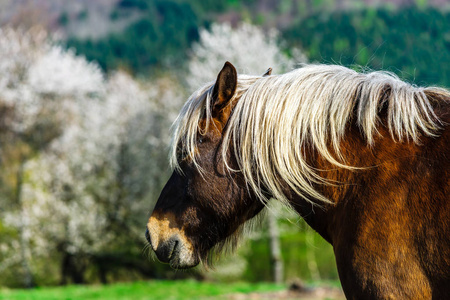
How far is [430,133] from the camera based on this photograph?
2.07 meters

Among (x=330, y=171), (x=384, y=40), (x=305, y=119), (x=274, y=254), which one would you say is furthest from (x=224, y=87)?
(x=274, y=254)

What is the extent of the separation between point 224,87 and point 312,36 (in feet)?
61.8

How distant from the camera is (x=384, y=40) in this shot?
4848mm

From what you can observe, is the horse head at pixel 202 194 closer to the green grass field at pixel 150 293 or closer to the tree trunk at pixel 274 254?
the green grass field at pixel 150 293

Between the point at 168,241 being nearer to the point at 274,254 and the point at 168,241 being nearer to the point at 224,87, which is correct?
the point at 224,87

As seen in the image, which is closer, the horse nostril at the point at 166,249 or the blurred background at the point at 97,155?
the horse nostril at the point at 166,249

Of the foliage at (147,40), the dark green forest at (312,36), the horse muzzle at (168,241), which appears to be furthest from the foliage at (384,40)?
the foliage at (147,40)

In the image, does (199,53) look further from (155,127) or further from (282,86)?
(282,86)

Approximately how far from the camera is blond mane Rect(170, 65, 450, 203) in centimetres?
216

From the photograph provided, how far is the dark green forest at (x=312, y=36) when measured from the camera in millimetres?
7430

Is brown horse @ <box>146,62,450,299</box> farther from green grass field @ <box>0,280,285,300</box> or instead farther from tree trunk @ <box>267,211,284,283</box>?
tree trunk @ <box>267,211,284,283</box>

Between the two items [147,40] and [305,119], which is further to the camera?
[147,40]

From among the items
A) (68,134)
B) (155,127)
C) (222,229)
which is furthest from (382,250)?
(68,134)

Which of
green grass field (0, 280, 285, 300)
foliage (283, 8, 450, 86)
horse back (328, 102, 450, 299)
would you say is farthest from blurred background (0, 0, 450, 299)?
horse back (328, 102, 450, 299)
